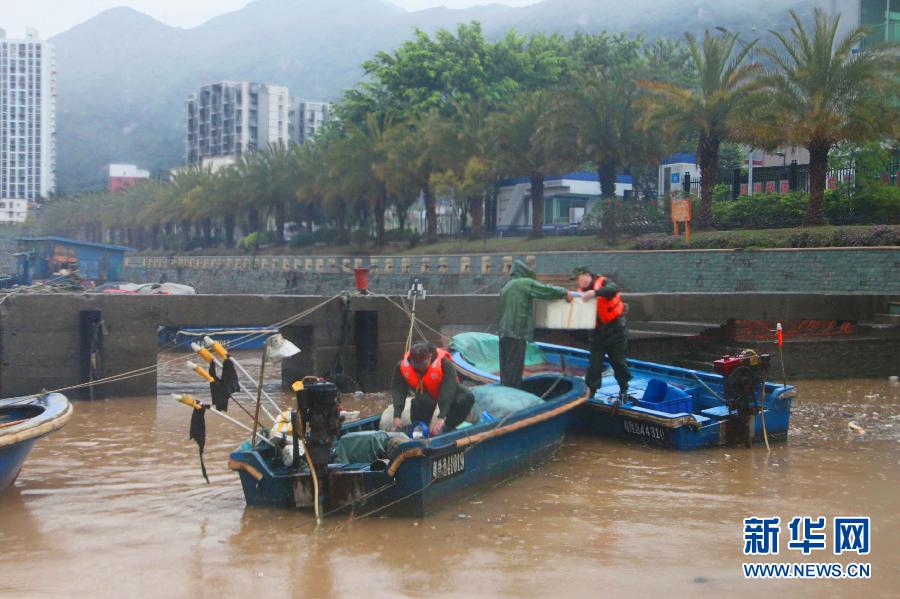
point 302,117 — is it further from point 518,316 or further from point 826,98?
point 518,316

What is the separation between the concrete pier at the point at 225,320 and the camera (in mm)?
16781

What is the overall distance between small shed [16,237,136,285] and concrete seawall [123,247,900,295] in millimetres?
8444

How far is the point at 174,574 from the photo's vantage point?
795 centimetres

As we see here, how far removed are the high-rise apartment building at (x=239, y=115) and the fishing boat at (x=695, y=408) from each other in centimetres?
15271

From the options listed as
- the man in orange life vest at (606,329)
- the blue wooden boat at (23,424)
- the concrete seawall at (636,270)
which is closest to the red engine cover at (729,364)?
the man in orange life vest at (606,329)

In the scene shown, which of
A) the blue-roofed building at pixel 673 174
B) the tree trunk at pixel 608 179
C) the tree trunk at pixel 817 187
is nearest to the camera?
the tree trunk at pixel 817 187

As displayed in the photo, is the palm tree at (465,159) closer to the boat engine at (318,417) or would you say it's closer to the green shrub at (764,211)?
the green shrub at (764,211)

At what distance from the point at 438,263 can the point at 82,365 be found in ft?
91.7

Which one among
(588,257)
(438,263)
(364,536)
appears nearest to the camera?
(364,536)

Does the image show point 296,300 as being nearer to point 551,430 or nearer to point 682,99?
point 551,430

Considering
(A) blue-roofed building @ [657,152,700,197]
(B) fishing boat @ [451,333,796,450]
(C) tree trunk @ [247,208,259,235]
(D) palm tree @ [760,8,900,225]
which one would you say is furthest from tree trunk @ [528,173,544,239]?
(C) tree trunk @ [247,208,259,235]

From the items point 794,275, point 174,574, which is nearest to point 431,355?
point 174,574

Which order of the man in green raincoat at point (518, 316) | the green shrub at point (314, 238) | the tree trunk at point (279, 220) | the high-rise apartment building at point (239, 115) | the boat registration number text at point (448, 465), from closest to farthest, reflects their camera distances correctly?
the boat registration number text at point (448, 465) → the man in green raincoat at point (518, 316) → the green shrub at point (314, 238) → the tree trunk at point (279, 220) → the high-rise apartment building at point (239, 115)

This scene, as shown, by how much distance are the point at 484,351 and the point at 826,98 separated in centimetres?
1769
